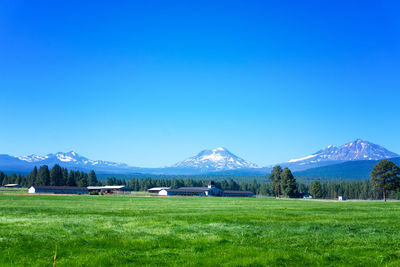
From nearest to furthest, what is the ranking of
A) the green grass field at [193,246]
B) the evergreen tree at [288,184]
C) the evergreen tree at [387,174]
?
the green grass field at [193,246] < the evergreen tree at [387,174] < the evergreen tree at [288,184]

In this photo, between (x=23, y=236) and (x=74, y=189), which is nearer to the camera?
(x=23, y=236)

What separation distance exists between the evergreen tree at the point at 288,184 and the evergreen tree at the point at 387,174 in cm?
4294

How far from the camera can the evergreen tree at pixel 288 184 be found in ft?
503

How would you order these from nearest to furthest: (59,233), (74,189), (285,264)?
(285,264)
(59,233)
(74,189)

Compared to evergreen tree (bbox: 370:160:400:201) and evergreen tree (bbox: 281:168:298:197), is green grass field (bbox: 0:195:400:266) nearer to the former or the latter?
evergreen tree (bbox: 370:160:400:201)

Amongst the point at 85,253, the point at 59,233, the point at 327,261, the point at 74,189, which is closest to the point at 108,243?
the point at 85,253

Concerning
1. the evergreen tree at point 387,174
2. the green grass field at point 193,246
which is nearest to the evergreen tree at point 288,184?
the evergreen tree at point 387,174

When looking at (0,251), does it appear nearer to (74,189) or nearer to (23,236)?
(23,236)

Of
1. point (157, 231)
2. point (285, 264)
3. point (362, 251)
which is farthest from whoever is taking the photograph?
point (157, 231)

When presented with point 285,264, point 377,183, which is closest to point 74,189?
point 377,183

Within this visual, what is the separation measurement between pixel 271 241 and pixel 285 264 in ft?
18.2

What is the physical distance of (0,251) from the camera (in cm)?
1812

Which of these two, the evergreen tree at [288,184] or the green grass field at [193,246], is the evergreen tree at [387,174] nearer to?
the evergreen tree at [288,184]

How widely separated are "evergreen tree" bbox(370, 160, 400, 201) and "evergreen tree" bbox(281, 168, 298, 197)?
42.9 meters
